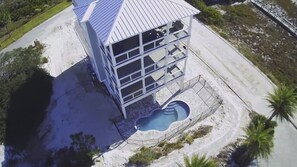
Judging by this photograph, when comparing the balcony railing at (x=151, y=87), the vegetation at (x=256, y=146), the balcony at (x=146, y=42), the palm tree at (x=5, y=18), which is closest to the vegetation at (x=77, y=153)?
the balcony railing at (x=151, y=87)

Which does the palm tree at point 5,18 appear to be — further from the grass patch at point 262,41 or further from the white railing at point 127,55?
the grass patch at point 262,41

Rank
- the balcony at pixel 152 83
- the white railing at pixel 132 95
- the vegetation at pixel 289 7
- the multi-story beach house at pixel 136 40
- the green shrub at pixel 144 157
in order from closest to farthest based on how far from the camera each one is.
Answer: the multi-story beach house at pixel 136 40
the green shrub at pixel 144 157
the white railing at pixel 132 95
the balcony at pixel 152 83
the vegetation at pixel 289 7

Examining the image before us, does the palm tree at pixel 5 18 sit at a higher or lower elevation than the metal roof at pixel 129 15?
lower

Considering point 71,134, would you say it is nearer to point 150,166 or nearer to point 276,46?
point 150,166

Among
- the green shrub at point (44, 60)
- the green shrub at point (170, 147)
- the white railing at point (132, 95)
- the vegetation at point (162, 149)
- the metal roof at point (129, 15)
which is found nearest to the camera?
the metal roof at point (129, 15)

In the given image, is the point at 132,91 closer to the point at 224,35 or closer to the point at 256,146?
the point at 256,146


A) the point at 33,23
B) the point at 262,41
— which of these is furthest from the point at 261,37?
the point at 33,23

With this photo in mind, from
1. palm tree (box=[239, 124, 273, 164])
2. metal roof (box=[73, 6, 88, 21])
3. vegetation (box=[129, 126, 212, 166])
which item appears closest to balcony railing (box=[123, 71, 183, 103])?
vegetation (box=[129, 126, 212, 166])

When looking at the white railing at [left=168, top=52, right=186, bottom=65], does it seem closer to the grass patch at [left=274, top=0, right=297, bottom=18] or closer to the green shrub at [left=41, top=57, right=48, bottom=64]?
the green shrub at [left=41, top=57, right=48, bottom=64]
